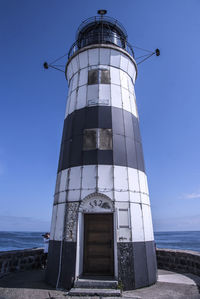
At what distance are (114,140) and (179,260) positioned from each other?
6.30 meters

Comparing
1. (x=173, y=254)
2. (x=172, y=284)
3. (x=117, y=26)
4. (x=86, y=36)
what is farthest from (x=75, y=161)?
(x=117, y=26)

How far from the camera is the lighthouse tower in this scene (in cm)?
626

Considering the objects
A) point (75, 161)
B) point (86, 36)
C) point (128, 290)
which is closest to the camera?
point (128, 290)

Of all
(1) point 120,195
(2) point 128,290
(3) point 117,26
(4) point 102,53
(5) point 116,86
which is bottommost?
(2) point 128,290

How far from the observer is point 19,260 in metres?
8.47

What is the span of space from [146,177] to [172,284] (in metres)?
3.98

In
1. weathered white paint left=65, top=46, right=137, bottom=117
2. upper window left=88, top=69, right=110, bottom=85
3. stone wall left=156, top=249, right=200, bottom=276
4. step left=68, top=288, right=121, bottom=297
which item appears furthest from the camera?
upper window left=88, top=69, right=110, bottom=85

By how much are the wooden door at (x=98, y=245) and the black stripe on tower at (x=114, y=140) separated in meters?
2.16

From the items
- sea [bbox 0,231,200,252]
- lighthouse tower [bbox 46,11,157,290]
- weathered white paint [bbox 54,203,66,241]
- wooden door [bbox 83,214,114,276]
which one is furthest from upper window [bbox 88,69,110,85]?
sea [bbox 0,231,200,252]

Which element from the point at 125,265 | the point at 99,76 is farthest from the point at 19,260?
the point at 99,76

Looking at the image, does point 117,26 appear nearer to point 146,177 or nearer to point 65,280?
point 146,177

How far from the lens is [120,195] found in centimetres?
679

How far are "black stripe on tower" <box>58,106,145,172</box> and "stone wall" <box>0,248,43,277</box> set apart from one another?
14.4ft

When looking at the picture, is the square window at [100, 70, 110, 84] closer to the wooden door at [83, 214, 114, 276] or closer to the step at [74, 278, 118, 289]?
the wooden door at [83, 214, 114, 276]
